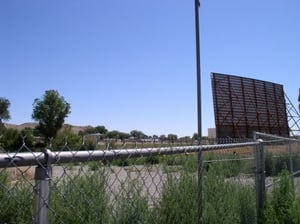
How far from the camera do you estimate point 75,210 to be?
3.02 metres

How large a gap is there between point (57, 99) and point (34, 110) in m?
5.22

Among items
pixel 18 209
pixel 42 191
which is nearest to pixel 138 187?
pixel 18 209

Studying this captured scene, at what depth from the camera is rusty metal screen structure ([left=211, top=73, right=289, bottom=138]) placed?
2819 cm

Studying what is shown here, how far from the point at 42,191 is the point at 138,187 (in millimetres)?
1816

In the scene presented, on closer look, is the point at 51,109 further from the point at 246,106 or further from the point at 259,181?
the point at 259,181

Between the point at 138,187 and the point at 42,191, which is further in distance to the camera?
the point at 138,187

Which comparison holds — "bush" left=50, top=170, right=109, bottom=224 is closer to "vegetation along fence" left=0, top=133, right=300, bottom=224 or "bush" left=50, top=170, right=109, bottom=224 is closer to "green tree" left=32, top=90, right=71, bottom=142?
"vegetation along fence" left=0, top=133, right=300, bottom=224

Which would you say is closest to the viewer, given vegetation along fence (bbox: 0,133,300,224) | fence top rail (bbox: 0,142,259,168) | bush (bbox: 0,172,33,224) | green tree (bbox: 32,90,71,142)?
fence top rail (bbox: 0,142,259,168)

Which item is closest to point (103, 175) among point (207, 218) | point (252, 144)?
point (207, 218)

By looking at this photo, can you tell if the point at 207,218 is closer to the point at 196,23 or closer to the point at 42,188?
the point at 196,23

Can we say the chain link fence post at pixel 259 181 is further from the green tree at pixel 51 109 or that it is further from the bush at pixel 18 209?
the green tree at pixel 51 109

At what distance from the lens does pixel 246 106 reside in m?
31.1

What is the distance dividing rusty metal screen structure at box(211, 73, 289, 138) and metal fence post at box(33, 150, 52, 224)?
84.7ft

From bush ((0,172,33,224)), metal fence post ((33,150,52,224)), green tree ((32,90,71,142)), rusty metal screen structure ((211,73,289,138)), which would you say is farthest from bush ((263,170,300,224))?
green tree ((32,90,71,142))
